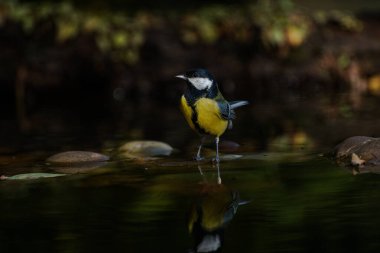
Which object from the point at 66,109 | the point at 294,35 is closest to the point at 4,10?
the point at 66,109

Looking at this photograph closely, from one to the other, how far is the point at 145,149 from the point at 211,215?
2983 mm

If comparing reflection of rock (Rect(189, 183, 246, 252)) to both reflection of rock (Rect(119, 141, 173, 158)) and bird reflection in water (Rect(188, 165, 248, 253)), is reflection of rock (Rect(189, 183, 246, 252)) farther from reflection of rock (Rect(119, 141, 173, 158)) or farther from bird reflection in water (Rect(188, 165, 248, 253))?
reflection of rock (Rect(119, 141, 173, 158))

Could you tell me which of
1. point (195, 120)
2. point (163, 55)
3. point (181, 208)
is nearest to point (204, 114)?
point (195, 120)

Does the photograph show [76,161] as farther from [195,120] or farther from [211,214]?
[211,214]

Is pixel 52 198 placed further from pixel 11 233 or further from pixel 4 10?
pixel 4 10

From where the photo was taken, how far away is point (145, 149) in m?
8.71

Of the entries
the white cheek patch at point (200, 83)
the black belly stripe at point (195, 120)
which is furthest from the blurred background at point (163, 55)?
the white cheek patch at point (200, 83)

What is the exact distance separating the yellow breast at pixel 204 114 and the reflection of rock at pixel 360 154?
1045 millimetres

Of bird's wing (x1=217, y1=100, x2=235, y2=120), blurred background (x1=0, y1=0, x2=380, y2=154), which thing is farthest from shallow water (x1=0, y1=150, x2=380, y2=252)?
blurred background (x1=0, y1=0, x2=380, y2=154)

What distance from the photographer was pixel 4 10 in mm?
14445

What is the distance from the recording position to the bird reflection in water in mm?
5109

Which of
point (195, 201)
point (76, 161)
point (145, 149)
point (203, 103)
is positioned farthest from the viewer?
point (145, 149)

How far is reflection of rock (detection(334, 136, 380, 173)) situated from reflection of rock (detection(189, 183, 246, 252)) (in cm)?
121

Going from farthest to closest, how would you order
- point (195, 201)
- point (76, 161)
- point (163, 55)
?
point (163, 55) → point (76, 161) → point (195, 201)
